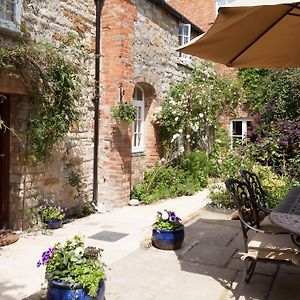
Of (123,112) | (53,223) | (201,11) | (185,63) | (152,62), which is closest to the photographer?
(53,223)

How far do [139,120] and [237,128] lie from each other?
17.5 feet

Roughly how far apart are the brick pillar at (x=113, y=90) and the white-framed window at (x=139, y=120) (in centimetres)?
141

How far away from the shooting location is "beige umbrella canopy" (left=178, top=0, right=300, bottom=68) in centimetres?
326

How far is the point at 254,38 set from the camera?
4023 millimetres

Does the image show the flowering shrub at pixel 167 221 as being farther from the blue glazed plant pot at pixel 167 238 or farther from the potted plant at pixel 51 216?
the potted plant at pixel 51 216

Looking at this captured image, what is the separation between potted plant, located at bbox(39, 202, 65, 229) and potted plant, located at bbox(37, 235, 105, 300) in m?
2.68

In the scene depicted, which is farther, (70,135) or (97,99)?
(97,99)

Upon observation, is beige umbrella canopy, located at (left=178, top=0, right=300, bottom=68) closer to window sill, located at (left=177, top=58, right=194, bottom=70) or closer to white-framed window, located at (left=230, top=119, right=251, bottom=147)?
window sill, located at (left=177, top=58, right=194, bottom=70)

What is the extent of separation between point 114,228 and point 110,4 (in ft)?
14.8

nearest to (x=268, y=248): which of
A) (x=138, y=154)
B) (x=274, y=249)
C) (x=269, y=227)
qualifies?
(x=274, y=249)

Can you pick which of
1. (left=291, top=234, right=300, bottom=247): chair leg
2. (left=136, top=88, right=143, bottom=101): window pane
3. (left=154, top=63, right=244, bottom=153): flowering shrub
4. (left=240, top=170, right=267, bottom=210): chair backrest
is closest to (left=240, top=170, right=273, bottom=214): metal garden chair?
(left=240, top=170, right=267, bottom=210): chair backrest

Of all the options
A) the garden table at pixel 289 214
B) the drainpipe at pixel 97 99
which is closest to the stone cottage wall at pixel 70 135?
the drainpipe at pixel 97 99

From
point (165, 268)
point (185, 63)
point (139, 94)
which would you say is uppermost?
point (185, 63)

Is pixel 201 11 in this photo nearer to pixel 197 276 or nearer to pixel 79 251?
pixel 197 276
